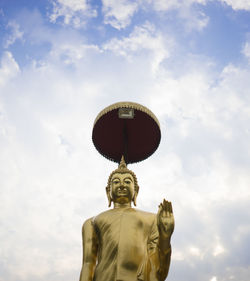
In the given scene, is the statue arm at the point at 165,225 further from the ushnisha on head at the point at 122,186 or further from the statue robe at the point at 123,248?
the ushnisha on head at the point at 122,186

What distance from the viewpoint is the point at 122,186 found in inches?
264

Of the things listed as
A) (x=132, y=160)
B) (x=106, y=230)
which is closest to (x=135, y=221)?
(x=106, y=230)

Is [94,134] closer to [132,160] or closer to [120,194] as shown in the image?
[132,160]

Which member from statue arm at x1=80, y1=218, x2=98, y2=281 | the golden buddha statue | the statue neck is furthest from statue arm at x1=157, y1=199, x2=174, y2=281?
the statue neck

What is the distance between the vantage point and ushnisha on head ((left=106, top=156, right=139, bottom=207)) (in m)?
6.72

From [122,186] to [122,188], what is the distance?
0.04 m

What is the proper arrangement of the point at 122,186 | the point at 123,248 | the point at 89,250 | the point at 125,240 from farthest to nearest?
the point at 122,186 → the point at 89,250 → the point at 125,240 → the point at 123,248

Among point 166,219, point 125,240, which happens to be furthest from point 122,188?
point 166,219

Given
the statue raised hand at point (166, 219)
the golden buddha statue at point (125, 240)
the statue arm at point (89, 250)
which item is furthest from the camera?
the statue arm at point (89, 250)

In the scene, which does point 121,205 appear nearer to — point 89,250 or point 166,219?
point 89,250

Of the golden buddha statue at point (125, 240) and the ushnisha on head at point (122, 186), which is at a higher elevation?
the ushnisha on head at point (122, 186)

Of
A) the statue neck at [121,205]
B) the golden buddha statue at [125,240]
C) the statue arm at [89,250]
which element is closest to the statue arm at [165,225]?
the golden buddha statue at [125,240]

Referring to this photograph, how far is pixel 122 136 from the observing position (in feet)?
25.8

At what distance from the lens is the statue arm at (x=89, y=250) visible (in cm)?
580
